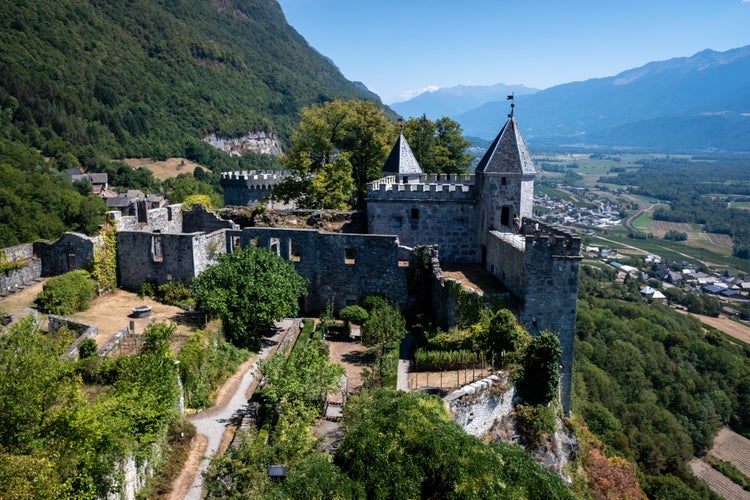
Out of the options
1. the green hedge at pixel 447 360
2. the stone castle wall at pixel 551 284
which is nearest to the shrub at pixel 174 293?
the green hedge at pixel 447 360

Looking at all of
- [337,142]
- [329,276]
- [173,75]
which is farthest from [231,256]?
[173,75]

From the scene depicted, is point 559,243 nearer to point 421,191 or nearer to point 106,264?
point 421,191

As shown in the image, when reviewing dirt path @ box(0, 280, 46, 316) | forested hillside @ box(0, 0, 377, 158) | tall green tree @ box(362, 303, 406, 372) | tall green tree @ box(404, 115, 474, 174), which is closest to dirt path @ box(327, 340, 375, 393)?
tall green tree @ box(362, 303, 406, 372)

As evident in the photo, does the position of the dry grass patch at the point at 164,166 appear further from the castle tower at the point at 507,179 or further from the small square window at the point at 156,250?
the castle tower at the point at 507,179

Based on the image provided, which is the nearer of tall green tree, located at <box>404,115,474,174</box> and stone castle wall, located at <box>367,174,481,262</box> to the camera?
stone castle wall, located at <box>367,174,481,262</box>

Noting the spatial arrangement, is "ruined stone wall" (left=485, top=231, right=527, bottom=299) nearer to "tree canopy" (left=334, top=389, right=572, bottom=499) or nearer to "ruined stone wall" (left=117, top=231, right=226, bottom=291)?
"tree canopy" (left=334, top=389, right=572, bottom=499)

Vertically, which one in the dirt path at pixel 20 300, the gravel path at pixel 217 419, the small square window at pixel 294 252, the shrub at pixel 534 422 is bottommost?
the shrub at pixel 534 422
